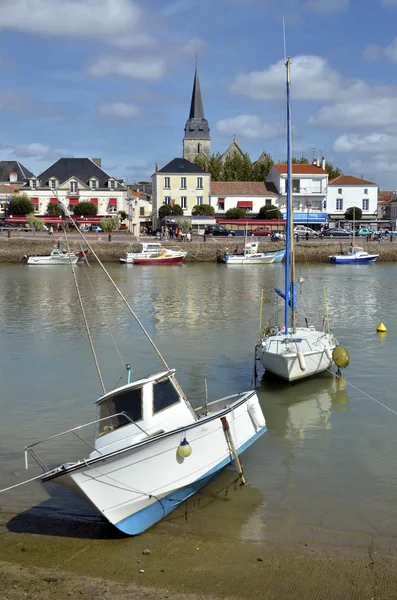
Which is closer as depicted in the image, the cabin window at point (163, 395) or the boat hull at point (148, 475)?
the boat hull at point (148, 475)

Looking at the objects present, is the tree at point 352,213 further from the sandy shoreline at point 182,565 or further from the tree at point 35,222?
the sandy shoreline at point 182,565

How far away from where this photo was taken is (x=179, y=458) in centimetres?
991

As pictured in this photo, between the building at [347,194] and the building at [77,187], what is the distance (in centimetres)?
2602

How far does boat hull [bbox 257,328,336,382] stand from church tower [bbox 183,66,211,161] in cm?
10357

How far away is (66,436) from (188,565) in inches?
236

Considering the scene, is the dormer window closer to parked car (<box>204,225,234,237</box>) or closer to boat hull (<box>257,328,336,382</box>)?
parked car (<box>204,225,234,237</box>)

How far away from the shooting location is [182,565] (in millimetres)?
8648

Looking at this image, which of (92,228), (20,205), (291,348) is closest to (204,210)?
(92,228)

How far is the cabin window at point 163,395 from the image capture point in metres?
10.6

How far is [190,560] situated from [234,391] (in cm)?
885

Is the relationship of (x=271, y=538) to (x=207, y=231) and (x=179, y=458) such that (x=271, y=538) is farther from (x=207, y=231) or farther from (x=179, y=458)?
(x=207, y=231)

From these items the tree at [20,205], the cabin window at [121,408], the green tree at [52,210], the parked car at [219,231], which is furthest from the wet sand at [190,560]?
the green tree at [52,210]

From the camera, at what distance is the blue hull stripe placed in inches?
373

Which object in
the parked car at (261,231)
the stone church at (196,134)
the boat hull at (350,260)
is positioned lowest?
the boat hull at (350,260)
